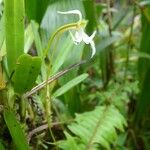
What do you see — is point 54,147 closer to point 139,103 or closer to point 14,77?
point 14,77

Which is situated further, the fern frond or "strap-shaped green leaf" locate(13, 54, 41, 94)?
the fern frond

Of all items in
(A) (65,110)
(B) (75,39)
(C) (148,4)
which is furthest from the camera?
(C) (148,4)

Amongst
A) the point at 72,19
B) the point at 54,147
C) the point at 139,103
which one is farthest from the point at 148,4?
the point at 54,147

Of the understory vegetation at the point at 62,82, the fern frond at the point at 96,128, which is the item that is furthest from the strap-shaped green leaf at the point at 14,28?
the fern frond at the point at 96,128

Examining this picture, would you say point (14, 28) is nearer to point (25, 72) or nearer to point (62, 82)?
point (25, 72)

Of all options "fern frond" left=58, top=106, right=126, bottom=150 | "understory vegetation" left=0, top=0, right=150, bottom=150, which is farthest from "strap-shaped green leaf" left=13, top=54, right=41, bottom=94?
"fern frond" left=58, top=106, right=126, bottom=150

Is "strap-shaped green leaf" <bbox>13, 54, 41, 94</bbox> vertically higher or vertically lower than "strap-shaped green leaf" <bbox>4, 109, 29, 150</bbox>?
higher

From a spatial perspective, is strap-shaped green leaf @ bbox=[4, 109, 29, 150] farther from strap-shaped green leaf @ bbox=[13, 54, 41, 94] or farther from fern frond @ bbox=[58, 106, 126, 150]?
fern frond @ bbox=[58, 106, 126, 150]

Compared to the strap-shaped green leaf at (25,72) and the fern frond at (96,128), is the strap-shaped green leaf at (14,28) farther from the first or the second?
the fern frond at (96,128)
